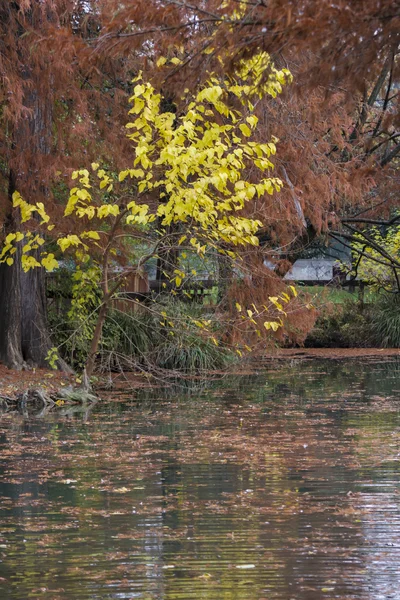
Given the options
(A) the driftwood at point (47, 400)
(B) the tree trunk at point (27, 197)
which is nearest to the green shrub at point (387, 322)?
(B) the tree trunk at point (27, 197)

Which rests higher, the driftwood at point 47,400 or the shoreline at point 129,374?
the shoreline at point 129,374

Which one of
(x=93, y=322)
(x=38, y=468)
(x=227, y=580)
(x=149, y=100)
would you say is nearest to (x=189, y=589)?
(x=227, y=580)

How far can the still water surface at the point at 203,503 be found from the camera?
6.31m

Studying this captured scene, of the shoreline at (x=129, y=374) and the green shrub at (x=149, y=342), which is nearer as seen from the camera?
the shoreline at (x=129, y=374)

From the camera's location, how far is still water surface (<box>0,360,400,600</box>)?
6309mm

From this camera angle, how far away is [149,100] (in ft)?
A: 42.6

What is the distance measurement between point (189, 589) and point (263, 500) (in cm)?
245

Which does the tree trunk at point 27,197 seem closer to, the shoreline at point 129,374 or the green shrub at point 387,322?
the shoreline at point 129,374

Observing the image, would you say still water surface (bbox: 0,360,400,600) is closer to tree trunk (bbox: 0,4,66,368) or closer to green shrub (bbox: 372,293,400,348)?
tree trunk (bbox: 0,4,66,368)

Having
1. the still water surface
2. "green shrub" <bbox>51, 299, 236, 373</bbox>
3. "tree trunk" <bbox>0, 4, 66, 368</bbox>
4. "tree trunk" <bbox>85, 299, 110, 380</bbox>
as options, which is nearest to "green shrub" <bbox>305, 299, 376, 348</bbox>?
"green shrub" <bbox>51, 299, 236, 373</bbox>

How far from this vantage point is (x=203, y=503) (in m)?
8.52

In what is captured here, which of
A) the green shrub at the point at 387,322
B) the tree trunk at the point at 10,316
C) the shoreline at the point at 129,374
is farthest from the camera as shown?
the green shrub at the point at 387,322

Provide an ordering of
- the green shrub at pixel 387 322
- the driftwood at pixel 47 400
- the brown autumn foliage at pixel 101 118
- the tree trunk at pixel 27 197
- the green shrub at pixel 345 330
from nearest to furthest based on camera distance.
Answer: the brown autumn foliage at pixel 101 118 → the driftwood at pixel 47 400 → the tree trunk at pixel 27 197 → the green shrub at pixel 387 322 → the green shrub at pixel 345 330

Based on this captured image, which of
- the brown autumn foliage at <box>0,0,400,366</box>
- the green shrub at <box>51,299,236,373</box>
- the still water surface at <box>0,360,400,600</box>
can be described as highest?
the brown autumn foliage at <box>0,0,400,366</box>
